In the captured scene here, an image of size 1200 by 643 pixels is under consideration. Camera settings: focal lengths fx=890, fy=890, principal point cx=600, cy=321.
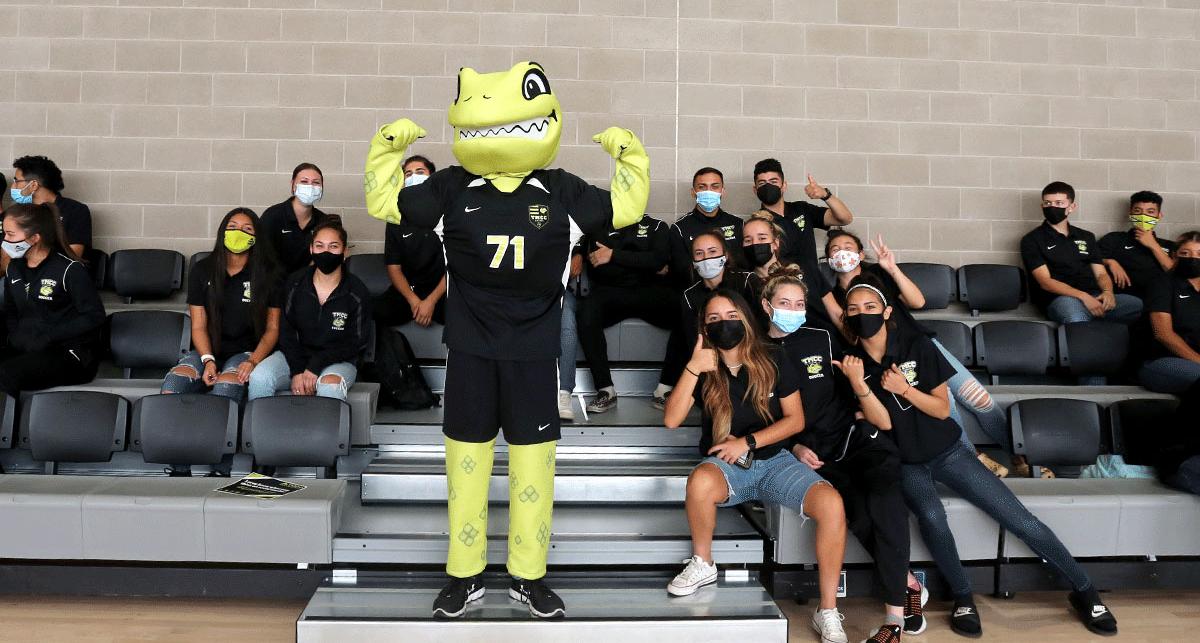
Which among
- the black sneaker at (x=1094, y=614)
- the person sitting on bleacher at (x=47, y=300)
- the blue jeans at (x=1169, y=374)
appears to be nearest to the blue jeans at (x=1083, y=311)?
the blue jeans at (x=1169, y=374)

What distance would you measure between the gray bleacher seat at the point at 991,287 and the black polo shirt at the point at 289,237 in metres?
3.65

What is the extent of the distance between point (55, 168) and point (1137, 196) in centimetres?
615

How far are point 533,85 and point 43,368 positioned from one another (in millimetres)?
2617

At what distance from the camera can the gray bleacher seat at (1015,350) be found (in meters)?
4.41

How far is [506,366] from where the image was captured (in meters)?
2.55

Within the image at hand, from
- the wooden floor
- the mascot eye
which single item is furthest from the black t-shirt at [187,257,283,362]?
the mascot eye

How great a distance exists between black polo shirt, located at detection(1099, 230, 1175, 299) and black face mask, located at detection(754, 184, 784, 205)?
2.04m

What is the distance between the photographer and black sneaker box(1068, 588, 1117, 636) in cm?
286

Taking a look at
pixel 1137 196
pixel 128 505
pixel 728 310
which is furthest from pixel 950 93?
pixel 128 505

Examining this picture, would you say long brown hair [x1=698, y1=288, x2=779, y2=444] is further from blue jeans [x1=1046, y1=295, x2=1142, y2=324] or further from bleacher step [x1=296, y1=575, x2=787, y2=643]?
blue jeans [x1=1046, y1=295, x2=1142, y2=324]

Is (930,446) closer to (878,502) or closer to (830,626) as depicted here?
(878,502)

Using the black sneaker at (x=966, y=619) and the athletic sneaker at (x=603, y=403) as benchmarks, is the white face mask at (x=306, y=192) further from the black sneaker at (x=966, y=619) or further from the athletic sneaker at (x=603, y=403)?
the black sneaker at (x=966, y=619)

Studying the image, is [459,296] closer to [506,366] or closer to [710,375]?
[506,366]

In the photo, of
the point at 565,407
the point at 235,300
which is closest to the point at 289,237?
the point at 235,300
